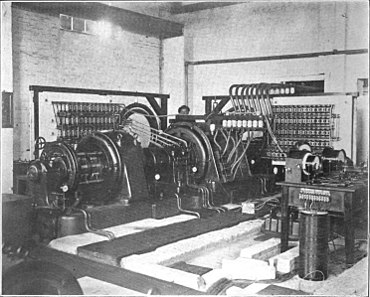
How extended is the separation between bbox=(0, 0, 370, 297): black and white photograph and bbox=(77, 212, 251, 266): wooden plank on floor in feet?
0.06

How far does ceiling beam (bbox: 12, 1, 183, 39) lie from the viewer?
21.7 ft

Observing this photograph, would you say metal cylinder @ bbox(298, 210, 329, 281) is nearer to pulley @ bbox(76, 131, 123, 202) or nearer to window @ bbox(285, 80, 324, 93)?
pulley @ bbox(76, 131, 123, 202)

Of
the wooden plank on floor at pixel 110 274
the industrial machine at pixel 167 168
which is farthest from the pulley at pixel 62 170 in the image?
the wooden plank on floor at pixel 110 274

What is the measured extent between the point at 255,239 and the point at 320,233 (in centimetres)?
128

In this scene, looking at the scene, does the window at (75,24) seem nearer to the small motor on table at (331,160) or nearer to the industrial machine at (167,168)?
the industrial machine at (167,168)

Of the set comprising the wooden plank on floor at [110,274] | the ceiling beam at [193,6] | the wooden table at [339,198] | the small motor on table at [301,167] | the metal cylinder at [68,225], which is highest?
the ceiling beam at [193,6]

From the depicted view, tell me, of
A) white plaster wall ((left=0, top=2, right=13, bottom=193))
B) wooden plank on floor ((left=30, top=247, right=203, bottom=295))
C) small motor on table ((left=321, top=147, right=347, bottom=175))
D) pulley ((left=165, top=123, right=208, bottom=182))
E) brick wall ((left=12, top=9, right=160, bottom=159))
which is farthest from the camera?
brick wall ((left=12, top=9, right=160, bottom=159))

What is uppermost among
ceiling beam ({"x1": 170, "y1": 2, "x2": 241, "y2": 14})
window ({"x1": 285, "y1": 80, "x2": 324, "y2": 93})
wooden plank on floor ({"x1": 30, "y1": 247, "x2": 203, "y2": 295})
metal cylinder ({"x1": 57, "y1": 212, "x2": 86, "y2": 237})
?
ceiling beam ({"x1": 170, "y1": 2, "x2": 241, "y2": 14})

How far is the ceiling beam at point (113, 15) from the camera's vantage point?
660 centimetres

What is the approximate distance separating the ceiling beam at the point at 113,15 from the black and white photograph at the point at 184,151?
0.04 m

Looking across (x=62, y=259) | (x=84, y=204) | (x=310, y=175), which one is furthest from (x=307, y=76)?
(x=62, y=259)

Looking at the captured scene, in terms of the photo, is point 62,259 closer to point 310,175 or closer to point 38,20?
point 310,175

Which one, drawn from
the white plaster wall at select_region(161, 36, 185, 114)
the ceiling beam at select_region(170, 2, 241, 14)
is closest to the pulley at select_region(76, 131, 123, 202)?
the white plaster wall at select_region(161, 36, 185, 114)

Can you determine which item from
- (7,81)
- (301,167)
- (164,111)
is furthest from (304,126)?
(7,81)
